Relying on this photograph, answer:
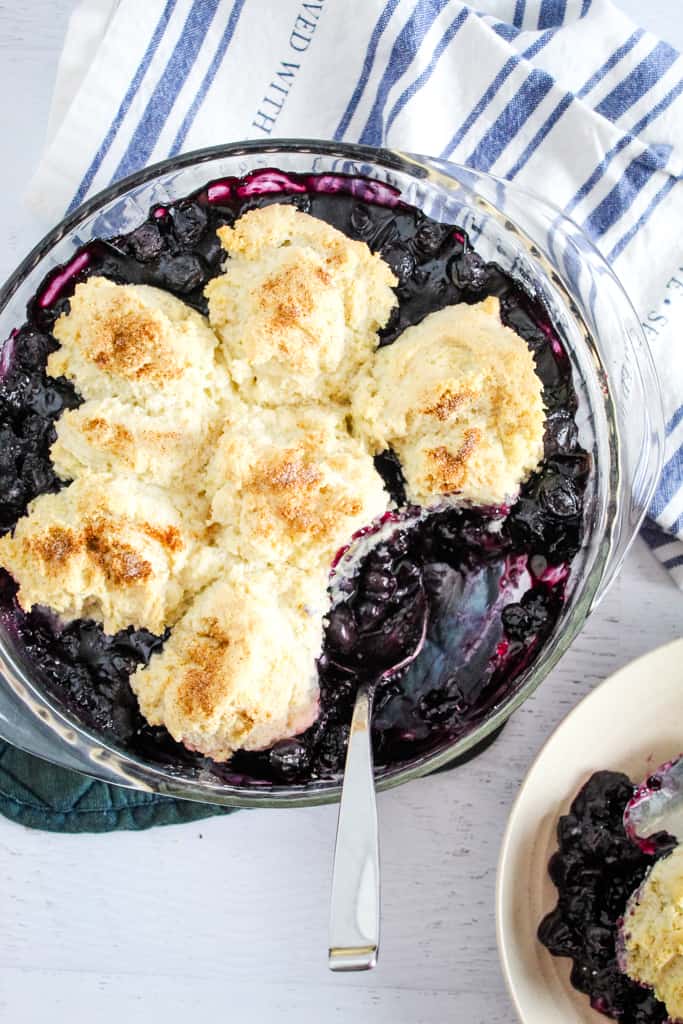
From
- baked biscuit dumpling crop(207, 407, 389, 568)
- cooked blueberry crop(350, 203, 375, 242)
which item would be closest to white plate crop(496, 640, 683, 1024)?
baked biscuit dumpling crop(207, 407, 389, 568)

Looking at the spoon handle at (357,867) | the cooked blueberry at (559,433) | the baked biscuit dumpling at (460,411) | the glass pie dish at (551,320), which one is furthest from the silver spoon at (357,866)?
the cooked blueberry at (559,433)

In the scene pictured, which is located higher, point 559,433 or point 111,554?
point 559,433

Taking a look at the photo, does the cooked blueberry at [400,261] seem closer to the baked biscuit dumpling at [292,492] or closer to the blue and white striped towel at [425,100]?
the baked biscuit dumpling at [292,492]

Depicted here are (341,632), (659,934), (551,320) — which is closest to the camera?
(341,632)

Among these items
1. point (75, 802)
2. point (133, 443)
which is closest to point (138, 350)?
point (133, 443)

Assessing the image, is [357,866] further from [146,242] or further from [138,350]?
[146,242]

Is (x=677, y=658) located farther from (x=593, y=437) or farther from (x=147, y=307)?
(x=147, y=307)

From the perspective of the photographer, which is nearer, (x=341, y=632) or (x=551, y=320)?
(x=341, y=632)

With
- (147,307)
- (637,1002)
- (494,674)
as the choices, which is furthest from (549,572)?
(637,1002)
